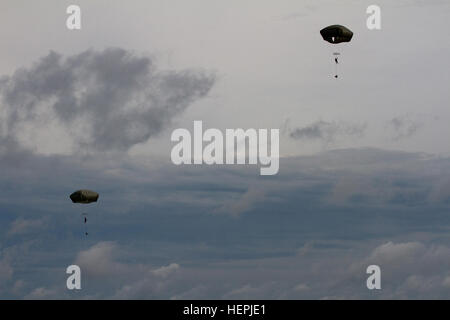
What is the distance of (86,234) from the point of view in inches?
4109

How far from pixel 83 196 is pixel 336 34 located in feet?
164

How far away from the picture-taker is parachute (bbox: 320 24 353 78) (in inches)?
4328

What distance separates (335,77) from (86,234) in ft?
141

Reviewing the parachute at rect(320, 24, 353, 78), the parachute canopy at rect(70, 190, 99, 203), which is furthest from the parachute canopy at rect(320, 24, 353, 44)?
the parachute canopy at rect(70, 190, 99, 203)

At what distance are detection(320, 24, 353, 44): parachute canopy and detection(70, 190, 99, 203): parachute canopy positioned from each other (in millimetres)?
47291

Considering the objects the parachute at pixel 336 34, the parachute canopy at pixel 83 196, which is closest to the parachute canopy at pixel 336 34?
the parachute at pixel 336 34

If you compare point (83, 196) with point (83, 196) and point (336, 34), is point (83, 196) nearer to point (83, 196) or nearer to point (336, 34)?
point (83, 196)

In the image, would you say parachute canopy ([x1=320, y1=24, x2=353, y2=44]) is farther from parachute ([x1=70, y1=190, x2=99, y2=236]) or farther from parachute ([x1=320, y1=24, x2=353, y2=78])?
parachute ([x1=70, y1=190, x2=99, y2=236])

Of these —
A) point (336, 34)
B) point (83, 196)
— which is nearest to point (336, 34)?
point (336, 34)
